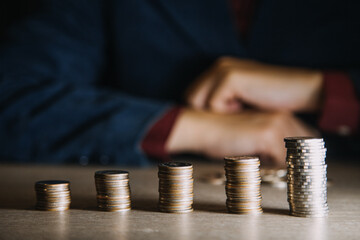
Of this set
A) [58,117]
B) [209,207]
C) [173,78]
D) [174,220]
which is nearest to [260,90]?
[173,78]

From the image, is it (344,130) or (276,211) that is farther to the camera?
(344,130)

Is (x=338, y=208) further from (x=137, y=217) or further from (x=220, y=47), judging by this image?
(x=220, y=47)

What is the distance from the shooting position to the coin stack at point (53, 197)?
113 cm

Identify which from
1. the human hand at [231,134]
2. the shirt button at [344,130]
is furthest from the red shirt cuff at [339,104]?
the human hand at [231,134]

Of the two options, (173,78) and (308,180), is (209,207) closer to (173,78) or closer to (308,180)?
(308,180)

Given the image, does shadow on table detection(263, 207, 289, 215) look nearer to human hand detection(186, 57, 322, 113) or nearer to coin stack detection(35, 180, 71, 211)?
coin stack detection(35, 180, 71, 211)

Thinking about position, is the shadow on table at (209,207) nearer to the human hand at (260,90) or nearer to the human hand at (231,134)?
the human hand at (231,134)

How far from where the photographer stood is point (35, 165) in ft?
6.75

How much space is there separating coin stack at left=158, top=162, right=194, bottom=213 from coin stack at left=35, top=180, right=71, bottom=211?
0.23m

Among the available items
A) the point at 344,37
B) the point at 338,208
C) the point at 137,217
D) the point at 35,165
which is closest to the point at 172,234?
the point at 137,217

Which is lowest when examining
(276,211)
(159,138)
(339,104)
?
(276,211)

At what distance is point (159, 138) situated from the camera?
79.3 inches

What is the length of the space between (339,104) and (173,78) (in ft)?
2.98

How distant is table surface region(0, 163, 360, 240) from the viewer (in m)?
0.88
